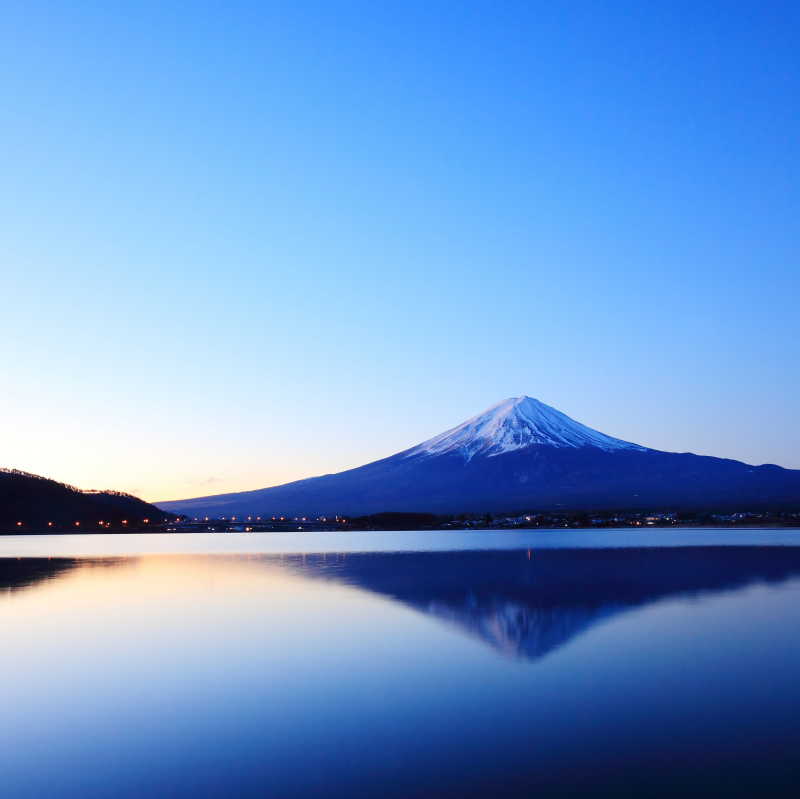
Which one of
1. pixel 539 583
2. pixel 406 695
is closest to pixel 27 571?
pixel 539 583

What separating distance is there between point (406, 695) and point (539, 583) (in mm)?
16784

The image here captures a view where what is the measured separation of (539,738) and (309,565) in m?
33.0

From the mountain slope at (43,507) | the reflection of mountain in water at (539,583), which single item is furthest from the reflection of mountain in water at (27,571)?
the mountain slope at (43,507)

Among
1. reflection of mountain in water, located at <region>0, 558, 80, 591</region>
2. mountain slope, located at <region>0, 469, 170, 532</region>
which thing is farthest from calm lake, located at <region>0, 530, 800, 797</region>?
mountain slope, located at <region>0, 469, 170, 532</region>

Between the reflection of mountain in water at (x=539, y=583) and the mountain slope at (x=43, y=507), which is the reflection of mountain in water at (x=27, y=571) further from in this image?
the mountain slope at (x=43, y=507)

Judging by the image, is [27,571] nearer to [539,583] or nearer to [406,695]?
[539,583]

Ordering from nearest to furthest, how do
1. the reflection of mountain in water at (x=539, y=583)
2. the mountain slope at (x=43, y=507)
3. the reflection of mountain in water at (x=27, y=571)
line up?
the reflection of mountain in water at (x=539, y=583) → the reflection of mountain in water at (x=27, y=571) → the mountain slope at (x=43, y=507)

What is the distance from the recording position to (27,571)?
123 ft

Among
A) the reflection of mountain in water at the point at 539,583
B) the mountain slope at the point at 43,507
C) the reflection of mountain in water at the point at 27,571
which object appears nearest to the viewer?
the reflection of mountain in water at the point at 539,583

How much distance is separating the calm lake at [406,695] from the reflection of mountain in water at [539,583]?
19cm

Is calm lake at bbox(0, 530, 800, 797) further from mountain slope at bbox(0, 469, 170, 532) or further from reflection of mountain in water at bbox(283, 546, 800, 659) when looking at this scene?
mountain slope at bbox(0, 469, 170, 532)

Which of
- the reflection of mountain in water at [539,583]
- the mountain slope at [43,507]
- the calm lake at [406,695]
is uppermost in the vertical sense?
the mountain slope at [43,507]

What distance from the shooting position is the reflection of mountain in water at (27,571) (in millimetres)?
30531

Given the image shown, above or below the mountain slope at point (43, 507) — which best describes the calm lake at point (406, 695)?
below
